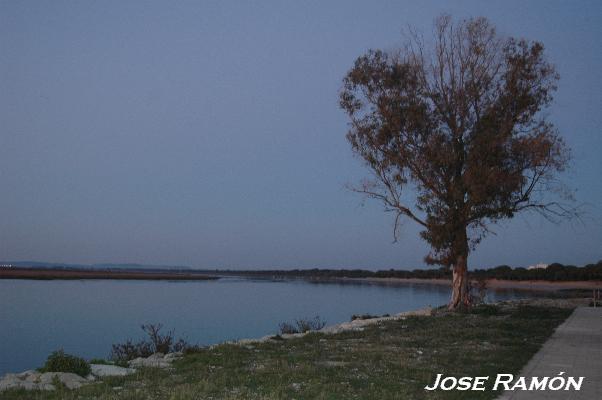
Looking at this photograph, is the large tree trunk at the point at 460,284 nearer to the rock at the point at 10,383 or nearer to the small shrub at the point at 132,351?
the small shrub at the point at 132,351

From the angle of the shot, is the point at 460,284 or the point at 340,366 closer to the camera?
the point at 340,366

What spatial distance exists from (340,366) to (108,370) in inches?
164

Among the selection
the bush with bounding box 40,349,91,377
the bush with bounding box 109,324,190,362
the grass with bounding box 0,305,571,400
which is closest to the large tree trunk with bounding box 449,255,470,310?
the grass with bounding box 0,305,571,400

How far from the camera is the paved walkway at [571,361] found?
927cm

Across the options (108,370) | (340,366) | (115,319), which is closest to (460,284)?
(340,366)

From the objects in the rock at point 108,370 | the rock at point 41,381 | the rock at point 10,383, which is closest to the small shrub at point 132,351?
the rock at point 108,370

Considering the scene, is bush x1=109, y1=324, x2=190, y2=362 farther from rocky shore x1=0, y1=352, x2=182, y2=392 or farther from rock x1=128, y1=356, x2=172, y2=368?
rocky shore x1=0, y1=352, x2=182, y2=392

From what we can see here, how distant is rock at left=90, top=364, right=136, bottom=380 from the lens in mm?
11070

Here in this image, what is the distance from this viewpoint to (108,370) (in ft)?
37.9

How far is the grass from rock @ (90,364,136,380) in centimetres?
37

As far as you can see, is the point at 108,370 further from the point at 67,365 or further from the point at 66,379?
the point at 66,379

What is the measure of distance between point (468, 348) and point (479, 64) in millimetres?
15524

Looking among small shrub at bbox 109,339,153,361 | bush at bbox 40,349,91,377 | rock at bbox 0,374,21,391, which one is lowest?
small shrub at bbox 109,339,153,361

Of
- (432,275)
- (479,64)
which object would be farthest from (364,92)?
(432,275)
